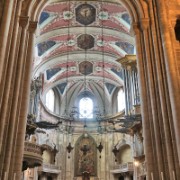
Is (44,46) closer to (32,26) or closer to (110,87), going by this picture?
(32,26)

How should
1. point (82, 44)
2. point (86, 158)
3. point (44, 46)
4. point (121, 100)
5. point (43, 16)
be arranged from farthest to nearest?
point (121, 100) → point (86, 158) → point (82, 44) → point (44, 46) → point (43, 16)

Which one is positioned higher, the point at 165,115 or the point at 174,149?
the point at 165,115

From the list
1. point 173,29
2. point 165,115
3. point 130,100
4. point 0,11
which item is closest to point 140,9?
point 173,29

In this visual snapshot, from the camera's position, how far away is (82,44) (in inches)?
849

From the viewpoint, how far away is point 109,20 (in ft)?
61.6

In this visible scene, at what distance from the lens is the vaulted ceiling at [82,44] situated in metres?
18.1

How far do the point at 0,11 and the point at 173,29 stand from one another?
257 inches

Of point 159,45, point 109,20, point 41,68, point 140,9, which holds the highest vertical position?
point 109,20

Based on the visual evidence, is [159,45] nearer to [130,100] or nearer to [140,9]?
[140,9]

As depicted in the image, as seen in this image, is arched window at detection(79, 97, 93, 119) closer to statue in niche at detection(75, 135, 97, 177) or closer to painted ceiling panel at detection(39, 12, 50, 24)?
statue in niche at detection(75, 135, 97, 177)

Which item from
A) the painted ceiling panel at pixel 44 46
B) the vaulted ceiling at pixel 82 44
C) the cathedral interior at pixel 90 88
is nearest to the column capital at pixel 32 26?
the cathedral interior at pixel 90 88

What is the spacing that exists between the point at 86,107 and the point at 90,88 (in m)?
2.00

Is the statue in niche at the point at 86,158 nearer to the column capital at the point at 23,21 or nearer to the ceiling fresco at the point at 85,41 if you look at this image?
the ceiling fresco at the point at 85,41

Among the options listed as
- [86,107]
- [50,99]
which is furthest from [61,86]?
[86,107]
